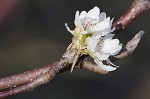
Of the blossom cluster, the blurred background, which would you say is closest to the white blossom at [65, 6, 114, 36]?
the blossom cluster

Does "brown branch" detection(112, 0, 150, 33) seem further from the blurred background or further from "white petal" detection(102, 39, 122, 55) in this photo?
the blurred background

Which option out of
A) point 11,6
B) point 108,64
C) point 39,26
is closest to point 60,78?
point 39,26

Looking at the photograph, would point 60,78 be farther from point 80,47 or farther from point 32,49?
point 80,47

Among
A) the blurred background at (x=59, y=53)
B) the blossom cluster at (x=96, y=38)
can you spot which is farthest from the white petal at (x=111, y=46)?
the blurred background at (x=59, y=53)

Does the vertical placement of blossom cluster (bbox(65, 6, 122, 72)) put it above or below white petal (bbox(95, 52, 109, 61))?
above

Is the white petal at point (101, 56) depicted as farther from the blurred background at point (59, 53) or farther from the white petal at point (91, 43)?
the blurred background at point (59, 53)
